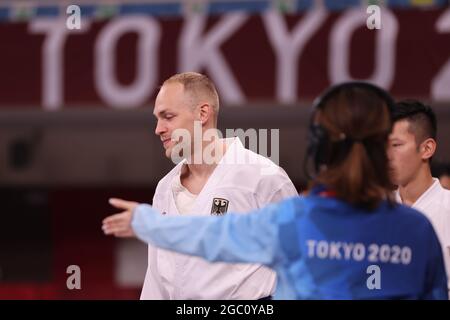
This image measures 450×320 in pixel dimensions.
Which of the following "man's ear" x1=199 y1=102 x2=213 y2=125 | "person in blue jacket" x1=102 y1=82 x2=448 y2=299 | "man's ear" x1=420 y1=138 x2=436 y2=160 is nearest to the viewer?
"person in blue jacket" x1=102 y1=82 x2=448 y2=299

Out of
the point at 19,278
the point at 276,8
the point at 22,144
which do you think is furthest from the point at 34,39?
the point at 19,278

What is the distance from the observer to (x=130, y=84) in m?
6.16

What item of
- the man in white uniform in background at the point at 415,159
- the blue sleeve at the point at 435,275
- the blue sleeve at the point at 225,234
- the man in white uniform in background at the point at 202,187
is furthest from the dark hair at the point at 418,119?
the blue sleeve at the point at 225,234

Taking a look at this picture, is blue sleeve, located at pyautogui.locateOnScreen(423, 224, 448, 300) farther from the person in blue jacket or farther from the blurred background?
the blurred background

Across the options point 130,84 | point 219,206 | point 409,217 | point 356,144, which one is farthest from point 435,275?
point 130,84

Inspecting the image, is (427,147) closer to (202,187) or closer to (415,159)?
(415,159)

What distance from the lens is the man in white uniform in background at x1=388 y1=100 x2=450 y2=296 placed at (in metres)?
3.52

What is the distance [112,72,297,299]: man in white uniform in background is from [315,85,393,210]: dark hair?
1108 millimetres

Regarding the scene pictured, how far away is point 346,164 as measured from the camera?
2207mm

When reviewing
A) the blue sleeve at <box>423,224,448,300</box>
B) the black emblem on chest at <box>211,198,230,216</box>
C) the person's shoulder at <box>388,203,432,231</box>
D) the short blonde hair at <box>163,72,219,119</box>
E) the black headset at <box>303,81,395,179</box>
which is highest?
the short blonde hair at <box>163,72,219,119</box>

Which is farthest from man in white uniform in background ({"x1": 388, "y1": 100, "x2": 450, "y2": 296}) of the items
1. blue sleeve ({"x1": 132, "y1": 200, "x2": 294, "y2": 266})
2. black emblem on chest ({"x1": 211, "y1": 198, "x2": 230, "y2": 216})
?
blue sleeve ({"x1": 132, "y1": 200, "x2": 294, "y2": 266})

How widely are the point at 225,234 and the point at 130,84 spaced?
406 centimetres

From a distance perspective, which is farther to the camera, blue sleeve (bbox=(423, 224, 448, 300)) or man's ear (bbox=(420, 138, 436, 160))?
man's ear (bbox=(420, 138, 436, 160))
